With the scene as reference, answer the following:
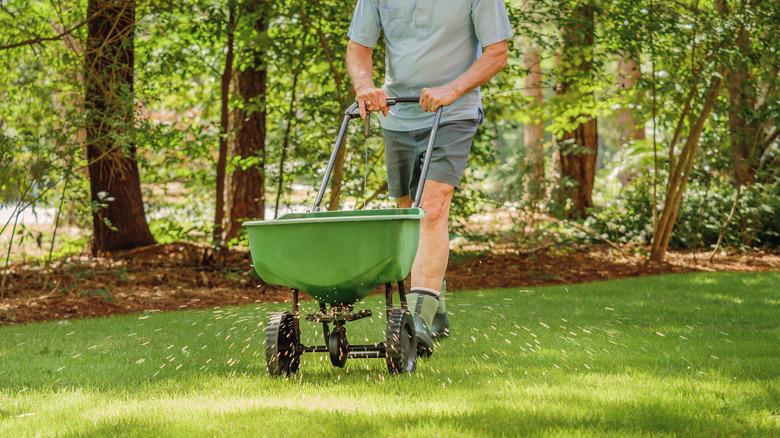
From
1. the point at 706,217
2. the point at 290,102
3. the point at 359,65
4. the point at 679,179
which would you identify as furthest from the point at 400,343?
the point at 706,217

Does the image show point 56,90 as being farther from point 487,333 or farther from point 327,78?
point 487,333

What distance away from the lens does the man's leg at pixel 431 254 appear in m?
3.51

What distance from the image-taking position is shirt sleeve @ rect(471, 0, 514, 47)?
3559mm

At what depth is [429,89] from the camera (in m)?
3.38

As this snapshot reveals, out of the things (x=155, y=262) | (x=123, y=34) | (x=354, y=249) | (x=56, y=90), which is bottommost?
(x=155, y=262)

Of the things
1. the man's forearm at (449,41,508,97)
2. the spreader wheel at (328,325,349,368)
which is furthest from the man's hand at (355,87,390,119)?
the spreader wheel at (328,325,349,368)

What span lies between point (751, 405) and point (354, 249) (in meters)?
1.43

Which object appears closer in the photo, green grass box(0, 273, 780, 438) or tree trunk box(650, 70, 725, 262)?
green grass box(0, 273, 780, 438)

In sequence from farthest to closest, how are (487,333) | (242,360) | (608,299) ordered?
(608,299)
(487,333)
(242,360)

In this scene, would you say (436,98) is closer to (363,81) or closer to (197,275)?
(363,81)

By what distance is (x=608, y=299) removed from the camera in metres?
5.74

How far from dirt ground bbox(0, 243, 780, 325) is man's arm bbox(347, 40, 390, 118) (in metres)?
2.77

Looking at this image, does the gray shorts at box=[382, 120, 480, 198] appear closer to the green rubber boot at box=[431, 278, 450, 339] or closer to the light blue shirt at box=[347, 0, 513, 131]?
the light blue shirt at box=[347, 0, 513, 131]

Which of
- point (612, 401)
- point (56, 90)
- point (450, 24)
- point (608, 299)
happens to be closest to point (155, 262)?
point (56, 90)
